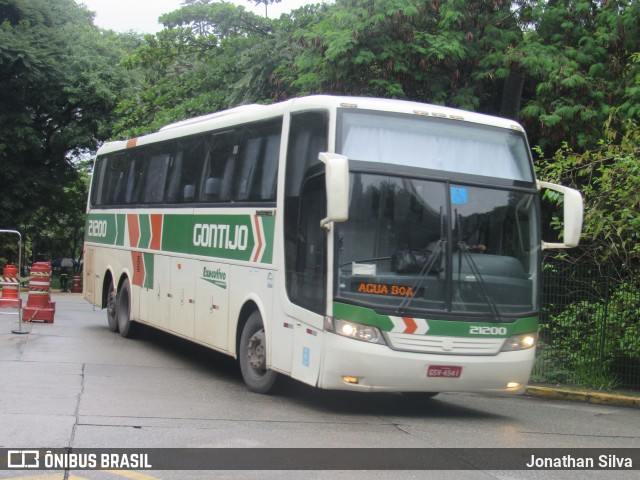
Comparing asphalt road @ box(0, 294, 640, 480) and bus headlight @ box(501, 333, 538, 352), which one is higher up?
bus headlight @ box(501, 333, 538, 352)

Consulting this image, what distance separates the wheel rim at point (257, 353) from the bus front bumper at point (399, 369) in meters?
1.67

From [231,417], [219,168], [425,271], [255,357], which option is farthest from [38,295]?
[425,271]

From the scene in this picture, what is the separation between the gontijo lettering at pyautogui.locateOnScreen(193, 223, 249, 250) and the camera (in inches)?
451

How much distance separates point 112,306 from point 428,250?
9.75 m

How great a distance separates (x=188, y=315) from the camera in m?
13.3

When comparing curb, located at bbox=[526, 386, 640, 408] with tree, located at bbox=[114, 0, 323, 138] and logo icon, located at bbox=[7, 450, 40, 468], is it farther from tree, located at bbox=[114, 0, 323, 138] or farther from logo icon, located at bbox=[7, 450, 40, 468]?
tree, located at bbox=[114, 0, 323, 138]

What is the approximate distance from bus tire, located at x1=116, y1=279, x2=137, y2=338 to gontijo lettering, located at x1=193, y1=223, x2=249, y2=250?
3836 millimetres

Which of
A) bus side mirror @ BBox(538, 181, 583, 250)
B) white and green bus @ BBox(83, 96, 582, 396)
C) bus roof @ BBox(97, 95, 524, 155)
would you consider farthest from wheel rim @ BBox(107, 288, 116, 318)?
bus side mirror @ BBox(538, 181, 583, 250)

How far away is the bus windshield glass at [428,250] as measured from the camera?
911 cm

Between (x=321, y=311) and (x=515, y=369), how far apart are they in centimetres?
220

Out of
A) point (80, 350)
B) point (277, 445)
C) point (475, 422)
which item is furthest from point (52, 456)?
point (80, 350)

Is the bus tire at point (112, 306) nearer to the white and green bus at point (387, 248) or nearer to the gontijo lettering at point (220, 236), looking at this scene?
the gontijo lettering at point (220, 236)

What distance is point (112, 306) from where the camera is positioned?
1747 cm

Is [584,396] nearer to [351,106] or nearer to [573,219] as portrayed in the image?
[573,219]
